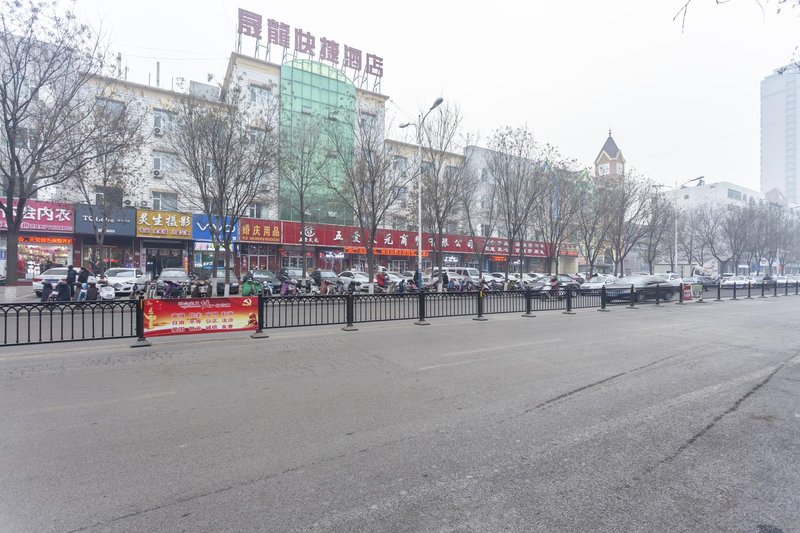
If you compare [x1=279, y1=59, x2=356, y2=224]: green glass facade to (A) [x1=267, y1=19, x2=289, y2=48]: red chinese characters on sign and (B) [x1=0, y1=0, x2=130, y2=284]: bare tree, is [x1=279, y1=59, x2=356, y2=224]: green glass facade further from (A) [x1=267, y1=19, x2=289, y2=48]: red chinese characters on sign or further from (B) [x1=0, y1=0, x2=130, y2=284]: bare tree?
(B) [x1=0, y1=0, x2=130, y2=284]: bare tree

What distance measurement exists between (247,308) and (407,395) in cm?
617

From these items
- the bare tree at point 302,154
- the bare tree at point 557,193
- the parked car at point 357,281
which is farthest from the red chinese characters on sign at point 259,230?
the bare tree at point 557,193

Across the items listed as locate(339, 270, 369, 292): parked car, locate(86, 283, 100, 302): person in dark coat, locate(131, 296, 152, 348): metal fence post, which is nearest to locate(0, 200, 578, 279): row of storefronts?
locate(339, 270, 369, 292): parked car

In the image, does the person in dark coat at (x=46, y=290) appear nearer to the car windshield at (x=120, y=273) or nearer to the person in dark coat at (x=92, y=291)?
the person in dark coat at (x=92, y=291)

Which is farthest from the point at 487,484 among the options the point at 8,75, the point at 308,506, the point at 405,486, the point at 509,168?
Answer: the point at 509,168

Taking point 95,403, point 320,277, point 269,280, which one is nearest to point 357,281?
point 320,277

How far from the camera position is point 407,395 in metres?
5.33

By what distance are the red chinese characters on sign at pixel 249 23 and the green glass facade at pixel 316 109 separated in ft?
10.7

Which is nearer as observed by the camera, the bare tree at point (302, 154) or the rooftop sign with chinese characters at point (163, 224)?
the bare tree at point (302, 154)

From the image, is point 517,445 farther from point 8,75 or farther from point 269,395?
point 8,75

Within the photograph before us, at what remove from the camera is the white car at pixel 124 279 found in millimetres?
20531

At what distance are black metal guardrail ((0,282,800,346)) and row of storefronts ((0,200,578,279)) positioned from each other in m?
8.40

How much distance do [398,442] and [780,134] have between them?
206 ft

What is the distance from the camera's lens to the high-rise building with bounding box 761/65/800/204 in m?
22.8
